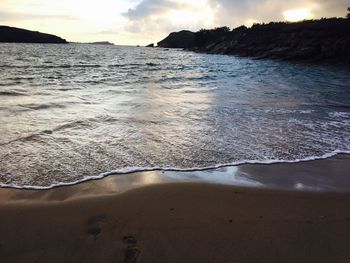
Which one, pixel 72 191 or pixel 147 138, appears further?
pixel 147 138

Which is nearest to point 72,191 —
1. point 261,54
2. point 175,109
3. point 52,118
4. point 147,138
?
point 147,138

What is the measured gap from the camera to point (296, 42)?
48406mm

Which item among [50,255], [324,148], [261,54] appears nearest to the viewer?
[50,255]

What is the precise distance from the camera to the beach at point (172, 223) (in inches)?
121

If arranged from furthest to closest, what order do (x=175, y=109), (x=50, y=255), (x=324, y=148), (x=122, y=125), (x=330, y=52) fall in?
(x=330, y=52) < (x=175, y=109) < (x=122, y=125) < (x=324, y=148) < (x=50, y=255)

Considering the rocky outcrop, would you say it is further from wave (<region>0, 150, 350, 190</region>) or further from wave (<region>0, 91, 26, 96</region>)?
wave (<region>0, 150, 350, 190</region>)

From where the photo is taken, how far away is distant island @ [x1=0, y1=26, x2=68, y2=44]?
519 feet

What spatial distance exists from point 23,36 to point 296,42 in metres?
151

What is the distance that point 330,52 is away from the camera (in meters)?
41.8

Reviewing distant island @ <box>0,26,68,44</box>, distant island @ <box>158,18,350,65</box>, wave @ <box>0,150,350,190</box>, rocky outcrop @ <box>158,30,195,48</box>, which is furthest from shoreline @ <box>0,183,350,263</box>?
distant island @ <box>0,26,68,44</box>

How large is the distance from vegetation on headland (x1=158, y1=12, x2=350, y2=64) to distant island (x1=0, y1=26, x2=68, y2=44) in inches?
4800

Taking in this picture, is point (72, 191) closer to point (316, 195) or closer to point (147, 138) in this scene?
point (147, 138)

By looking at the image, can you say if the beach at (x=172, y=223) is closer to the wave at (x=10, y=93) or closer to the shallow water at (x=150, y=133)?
the shallow water at (x=150, y=133)

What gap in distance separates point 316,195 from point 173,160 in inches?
87.3
